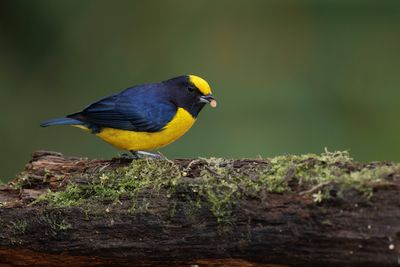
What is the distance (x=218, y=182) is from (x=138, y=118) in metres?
1.72

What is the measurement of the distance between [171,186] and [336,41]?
16.6ft

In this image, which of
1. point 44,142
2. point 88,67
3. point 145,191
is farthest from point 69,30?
point 145,191

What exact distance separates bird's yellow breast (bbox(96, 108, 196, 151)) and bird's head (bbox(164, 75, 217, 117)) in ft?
0.49

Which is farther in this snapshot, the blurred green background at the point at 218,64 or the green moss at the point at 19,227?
the blurred green background at the point at 218,64

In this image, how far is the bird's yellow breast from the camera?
587 centimetres

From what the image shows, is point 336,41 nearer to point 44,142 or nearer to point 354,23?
point 354,23

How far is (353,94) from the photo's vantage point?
28.3 ft

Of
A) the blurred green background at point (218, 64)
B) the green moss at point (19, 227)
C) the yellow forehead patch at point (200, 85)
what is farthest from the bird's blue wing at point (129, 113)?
the blurred green background at point (218, 64)

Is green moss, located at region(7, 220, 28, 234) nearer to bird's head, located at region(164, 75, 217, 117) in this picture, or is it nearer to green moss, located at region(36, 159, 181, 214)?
green moss, located at region(36, 159, 181, 214)

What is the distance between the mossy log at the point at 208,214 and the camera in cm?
384

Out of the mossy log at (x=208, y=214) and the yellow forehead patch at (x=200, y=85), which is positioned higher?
the yellow forehead patch at (x=200, y=85)

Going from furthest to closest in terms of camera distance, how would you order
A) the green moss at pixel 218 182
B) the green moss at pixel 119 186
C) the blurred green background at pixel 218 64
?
the blurred green background at pixel 218 64, the green moss at pixel 119 186, the green moss at pixel 218 182

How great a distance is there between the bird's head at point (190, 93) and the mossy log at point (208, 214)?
1340 millimetres

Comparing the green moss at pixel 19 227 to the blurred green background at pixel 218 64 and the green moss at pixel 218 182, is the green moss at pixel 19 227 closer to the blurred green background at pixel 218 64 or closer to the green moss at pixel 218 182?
the green moss at pixel 218 182
